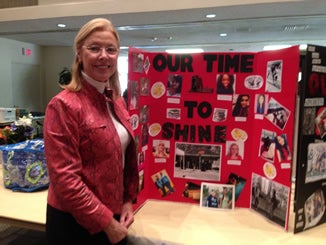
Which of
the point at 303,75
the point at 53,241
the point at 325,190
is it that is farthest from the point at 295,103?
the point at 53,241

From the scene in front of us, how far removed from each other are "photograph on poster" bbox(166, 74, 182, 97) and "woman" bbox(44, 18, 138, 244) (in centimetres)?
50

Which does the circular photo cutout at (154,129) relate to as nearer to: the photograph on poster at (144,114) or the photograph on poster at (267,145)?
the photograph on poster at (144,114)

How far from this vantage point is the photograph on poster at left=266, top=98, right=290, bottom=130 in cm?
133

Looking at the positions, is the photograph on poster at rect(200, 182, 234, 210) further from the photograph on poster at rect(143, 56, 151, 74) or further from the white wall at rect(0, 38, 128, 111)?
the white wall at rect(0, 38, 128, 111)

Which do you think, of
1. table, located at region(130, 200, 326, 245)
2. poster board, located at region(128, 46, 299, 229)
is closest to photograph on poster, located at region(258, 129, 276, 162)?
poster board, located at region(128, 46, 299, 229)

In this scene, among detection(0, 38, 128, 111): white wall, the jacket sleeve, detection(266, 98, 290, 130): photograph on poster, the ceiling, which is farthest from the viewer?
detection(0, 38, 128, 111): white wall

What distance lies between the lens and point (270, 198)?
1.43 meters

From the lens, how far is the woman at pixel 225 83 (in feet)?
5.08

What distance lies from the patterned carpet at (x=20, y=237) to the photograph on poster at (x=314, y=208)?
2206 millimetres

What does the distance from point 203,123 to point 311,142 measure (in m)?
0.54

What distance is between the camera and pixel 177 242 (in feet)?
4.19

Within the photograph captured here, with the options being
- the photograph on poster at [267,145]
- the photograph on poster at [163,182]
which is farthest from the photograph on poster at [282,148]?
the photograph on poster at [163,182]

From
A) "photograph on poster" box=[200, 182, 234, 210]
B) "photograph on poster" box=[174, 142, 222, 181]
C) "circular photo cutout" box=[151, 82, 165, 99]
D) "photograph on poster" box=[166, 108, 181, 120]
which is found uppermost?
"circular photo cutout" box=[151, 82, 165, 99]

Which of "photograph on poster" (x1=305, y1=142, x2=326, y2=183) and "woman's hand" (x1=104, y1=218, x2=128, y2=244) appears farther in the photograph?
"photograph on poster" (x1=305, y1=142, x2=326, y2=183)
